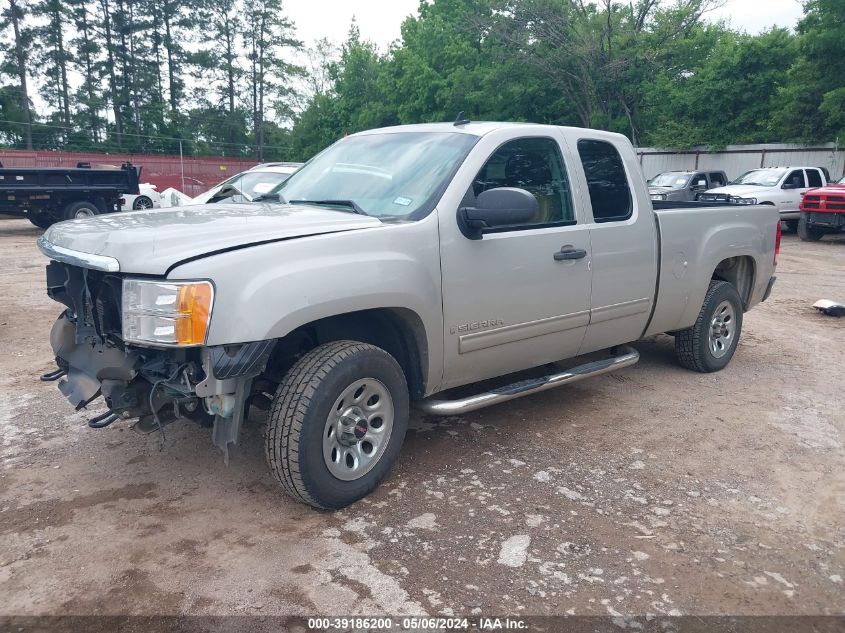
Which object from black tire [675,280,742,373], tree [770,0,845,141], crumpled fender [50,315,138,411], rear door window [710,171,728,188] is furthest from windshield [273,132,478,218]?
tree [770,0,845,141]

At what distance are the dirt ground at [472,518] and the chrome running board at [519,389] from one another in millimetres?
351

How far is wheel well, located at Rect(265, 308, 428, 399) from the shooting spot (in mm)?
3557

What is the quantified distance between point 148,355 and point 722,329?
4802mm

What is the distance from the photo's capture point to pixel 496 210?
3.63 meters

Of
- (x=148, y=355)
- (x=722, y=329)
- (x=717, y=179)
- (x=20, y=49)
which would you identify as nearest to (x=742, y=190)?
(x=717, y=179)

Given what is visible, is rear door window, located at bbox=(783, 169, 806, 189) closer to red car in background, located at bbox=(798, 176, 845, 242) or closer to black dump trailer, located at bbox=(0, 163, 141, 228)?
red car in background, located at bbox=(798, 176, 845, 242)

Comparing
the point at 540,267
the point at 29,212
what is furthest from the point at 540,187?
the point at 29,212

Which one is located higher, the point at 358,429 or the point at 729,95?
the point at 729,95

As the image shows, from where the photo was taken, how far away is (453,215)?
3.72 meters

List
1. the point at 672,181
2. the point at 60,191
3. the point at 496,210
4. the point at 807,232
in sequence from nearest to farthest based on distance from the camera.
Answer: the point at 496,210 → the point at 60,191 → the point at 807,232 → the point at 672,181

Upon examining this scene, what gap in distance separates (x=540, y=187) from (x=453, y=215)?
868 millimetres

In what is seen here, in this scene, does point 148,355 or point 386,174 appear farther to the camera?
point 386,174

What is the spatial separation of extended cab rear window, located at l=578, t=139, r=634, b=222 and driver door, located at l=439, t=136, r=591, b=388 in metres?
0.24

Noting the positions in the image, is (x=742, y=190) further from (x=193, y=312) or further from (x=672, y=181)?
(x=193, y=312)
